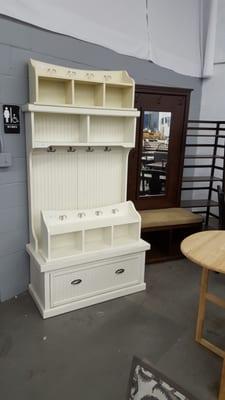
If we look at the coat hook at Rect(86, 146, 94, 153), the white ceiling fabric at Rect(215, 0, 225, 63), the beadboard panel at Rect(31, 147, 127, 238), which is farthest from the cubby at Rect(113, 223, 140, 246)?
the white ceiling fabric at Rect(215, 0, 225, 63)

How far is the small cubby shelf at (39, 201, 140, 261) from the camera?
2508mm

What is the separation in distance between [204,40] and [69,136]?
232 centimetres

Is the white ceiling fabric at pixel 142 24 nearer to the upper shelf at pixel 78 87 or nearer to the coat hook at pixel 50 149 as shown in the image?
the upper shelf at pixel 78 87

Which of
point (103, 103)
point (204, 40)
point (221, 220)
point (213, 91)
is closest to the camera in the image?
point (103, 103)

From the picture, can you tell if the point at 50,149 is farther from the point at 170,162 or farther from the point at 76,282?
the point at 170,162

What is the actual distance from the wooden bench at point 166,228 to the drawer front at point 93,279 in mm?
544

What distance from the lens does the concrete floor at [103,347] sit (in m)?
1.84

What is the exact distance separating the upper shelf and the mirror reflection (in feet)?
1.98

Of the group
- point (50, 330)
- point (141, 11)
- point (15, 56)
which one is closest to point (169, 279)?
point (50, 330)

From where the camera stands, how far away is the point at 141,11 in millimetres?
3004

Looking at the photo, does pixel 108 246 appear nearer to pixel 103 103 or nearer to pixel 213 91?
pixel 103 103

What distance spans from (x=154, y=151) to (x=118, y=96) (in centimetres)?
86

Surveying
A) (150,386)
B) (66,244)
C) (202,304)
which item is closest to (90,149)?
(66,244)

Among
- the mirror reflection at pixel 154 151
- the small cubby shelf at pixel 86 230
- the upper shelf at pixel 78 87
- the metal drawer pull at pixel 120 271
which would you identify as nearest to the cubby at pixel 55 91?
the upper shelf at pixel 78 87
